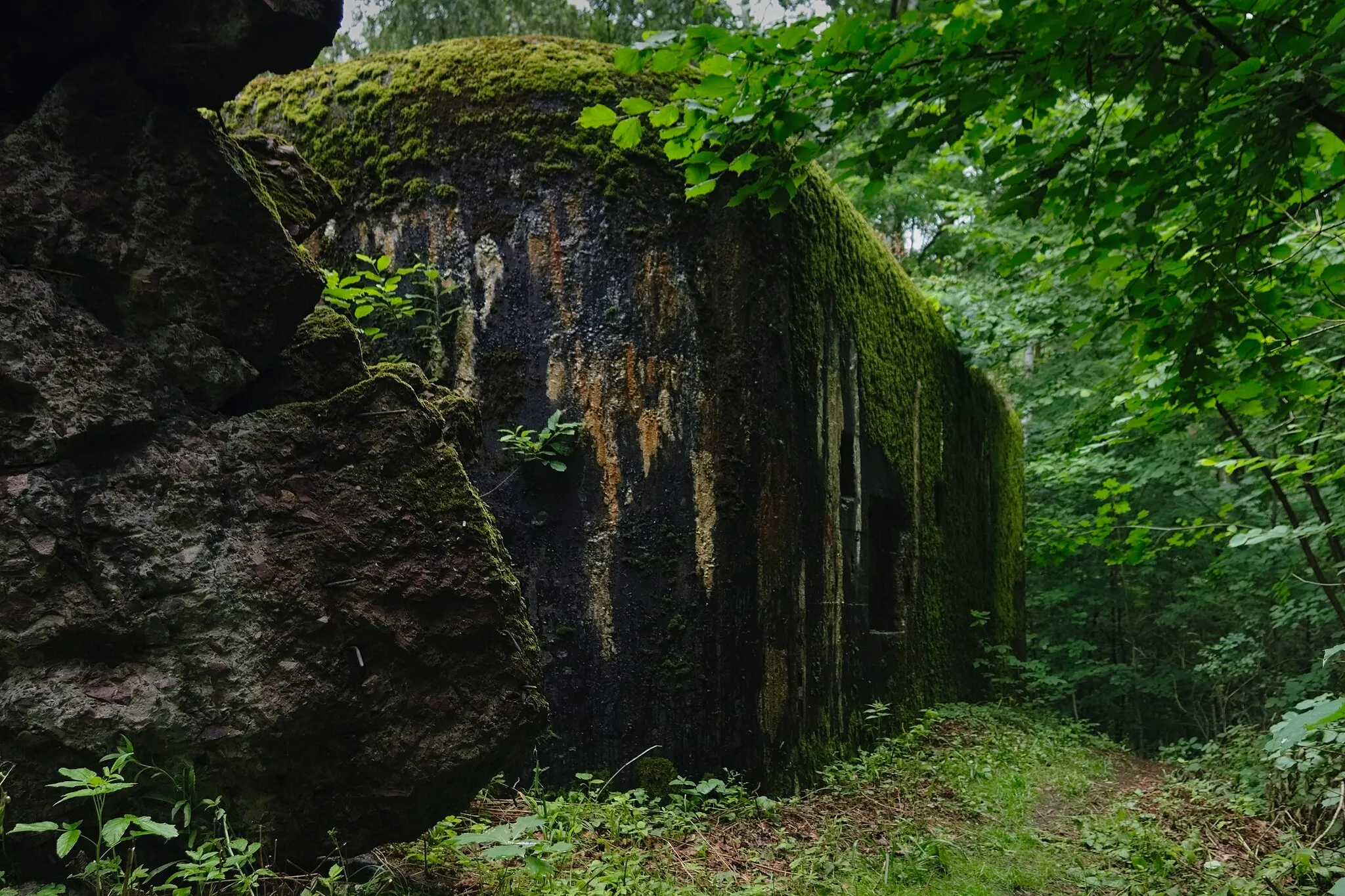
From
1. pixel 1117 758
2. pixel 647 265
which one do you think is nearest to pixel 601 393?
pixel 647 265

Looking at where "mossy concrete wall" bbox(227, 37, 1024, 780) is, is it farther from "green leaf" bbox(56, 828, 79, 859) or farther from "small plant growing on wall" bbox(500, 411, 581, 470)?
"green leaf" bbox(56, 828, 79, 859)

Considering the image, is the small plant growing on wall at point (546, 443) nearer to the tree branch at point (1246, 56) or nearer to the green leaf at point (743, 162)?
the green leaf at point (743, 162)

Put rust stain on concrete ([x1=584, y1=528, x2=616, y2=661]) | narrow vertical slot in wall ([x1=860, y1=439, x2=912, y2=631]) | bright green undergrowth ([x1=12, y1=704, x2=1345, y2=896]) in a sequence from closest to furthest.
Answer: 1. bright green undergrowth ([x1=12, y1=704, x2=1345, y2=896])
2. rust stain on concrete ([x1=584, y1=528, x2=616, y2=661])
3. narrow vertical slot in wall ([x1=860, y1=439, x2=912, y2=631])

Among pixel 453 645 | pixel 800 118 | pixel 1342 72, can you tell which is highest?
pixel 800 118

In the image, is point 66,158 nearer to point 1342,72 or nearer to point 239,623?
point 239,623

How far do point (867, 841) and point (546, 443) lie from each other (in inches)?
102

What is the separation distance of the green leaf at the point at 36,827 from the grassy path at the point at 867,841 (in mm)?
841

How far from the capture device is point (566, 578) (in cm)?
456

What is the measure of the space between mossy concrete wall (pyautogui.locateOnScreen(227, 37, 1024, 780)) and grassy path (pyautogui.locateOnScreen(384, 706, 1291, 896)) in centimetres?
37

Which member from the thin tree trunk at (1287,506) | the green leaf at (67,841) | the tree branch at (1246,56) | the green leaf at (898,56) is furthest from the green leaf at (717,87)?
the thin tree trunk at (1287,506)

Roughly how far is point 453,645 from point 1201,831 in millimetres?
4574

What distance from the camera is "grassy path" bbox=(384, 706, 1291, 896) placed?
2891mm

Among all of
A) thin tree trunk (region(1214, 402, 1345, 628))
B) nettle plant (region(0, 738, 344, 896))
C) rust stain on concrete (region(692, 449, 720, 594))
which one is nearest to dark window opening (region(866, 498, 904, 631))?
thin tree trunk (region(1214, 402, 1345, 628))

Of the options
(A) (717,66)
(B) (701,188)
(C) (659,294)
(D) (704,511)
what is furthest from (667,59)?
(D) (704,511)
